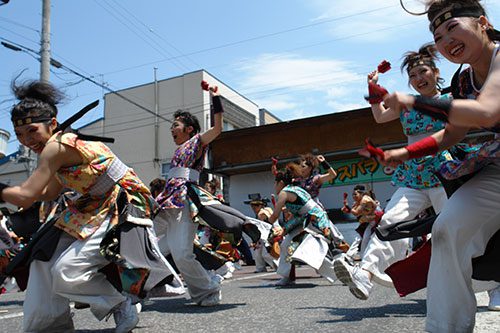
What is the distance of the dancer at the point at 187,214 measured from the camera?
206 inches

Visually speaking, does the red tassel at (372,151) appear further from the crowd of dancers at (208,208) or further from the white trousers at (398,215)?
the white trousers at (398,215)

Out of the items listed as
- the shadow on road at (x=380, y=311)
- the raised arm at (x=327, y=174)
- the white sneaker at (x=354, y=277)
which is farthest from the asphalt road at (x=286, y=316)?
the raised arm at (x=327, y=174)

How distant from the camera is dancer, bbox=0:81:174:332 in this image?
3.35m

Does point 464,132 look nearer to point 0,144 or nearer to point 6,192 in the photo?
point 6,192

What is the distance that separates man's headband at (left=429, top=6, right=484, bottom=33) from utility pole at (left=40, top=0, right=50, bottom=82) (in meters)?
12.7

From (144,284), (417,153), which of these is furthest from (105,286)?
(417,153)

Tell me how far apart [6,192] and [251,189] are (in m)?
18.2

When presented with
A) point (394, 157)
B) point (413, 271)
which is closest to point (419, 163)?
point (413, 271)

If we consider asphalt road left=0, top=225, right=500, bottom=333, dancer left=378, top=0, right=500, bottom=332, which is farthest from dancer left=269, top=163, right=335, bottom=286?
dancer left=378, top=0, right=500, bottom=332

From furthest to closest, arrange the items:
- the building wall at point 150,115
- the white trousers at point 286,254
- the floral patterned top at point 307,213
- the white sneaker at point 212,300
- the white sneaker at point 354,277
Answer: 1. the building wall at point 150,115
2. the white trousers at point 286,254
3. the floral patterned top at point 307,213
4. the white sneaker at point 212,300
5. the white sneaker at point 354,277

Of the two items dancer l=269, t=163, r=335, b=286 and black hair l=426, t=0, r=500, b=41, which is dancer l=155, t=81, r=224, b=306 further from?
black hair l=426, t=0, r=500, b=41

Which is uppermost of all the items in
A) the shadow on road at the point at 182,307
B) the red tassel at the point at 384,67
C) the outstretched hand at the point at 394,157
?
the red tassel at the point at 384,67

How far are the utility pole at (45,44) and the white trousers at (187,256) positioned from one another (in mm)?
9650

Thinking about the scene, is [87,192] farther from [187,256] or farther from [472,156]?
[472,156]
